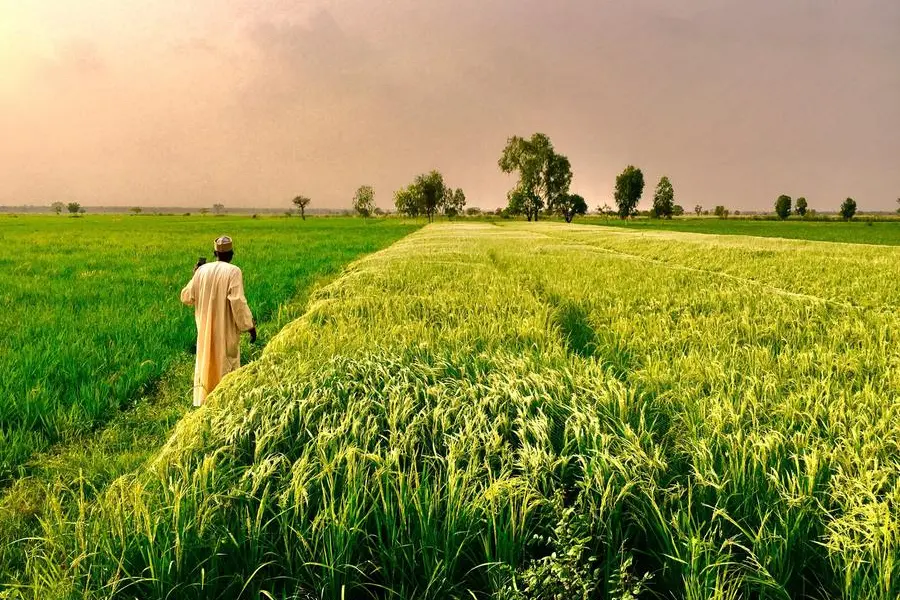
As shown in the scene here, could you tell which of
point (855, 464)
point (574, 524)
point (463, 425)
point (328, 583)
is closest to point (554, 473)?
point (574, 524)

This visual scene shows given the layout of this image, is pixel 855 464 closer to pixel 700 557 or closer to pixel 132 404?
pixel 700 557

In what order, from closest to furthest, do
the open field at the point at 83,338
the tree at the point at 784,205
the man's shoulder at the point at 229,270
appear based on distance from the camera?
1. the open field at the point at 83,338
2. the man's shoulder at the point at 229,270
3. the tree at the point at 784,205

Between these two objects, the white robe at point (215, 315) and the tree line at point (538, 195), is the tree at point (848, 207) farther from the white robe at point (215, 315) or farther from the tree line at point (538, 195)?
the white robe at point (215, 315)

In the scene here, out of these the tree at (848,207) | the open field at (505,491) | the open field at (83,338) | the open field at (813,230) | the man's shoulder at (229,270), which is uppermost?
the tree at (848,207)

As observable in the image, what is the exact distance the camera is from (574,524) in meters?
1.76

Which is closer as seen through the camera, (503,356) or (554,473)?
(554,473)

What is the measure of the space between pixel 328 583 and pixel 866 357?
4943mm

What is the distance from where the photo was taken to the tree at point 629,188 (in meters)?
109

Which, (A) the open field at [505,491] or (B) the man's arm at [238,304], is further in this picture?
(B) the man's arm at [238,304]

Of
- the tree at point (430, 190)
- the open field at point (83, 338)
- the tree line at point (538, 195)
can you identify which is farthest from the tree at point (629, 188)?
the open field at point (83, 338)

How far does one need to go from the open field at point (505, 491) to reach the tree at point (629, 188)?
118398mm

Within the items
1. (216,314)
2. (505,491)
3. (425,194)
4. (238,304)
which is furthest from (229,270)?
(425,194)

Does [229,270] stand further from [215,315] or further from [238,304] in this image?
[215,315]

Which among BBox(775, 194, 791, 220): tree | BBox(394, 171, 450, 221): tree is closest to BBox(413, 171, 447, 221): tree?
BBox(394, 171, 450, 221): tree
